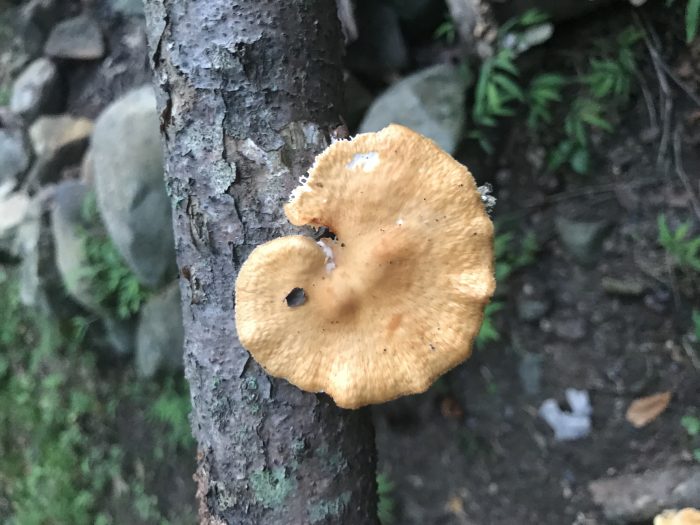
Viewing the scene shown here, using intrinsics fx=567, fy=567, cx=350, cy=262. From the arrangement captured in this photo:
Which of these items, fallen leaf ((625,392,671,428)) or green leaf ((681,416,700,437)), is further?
fallen leaf ((625,392,671,428))

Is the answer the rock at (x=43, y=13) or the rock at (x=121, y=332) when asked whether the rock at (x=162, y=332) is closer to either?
the rock at (x=121, y=332)

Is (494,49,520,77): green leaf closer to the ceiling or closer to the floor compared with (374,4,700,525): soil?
closer to the ceiling

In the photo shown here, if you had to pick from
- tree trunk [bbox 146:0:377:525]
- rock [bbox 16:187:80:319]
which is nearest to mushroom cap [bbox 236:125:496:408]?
tree trunk [bbox 146:0:377:525]

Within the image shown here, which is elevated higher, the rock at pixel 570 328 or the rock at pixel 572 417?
the rock at pixel 570 328

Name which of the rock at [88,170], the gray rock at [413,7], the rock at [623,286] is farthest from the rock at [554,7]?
the rock at [88,170]

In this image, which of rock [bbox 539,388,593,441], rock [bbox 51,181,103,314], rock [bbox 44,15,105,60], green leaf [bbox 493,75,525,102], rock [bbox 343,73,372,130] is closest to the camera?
green leaf [bbox 493,75,525,102]

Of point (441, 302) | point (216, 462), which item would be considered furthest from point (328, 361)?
point (216, 462)

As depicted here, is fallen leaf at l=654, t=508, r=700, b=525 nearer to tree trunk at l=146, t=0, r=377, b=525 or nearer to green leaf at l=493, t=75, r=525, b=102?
tree trunk at l=146, t=0, r=377, b=525
